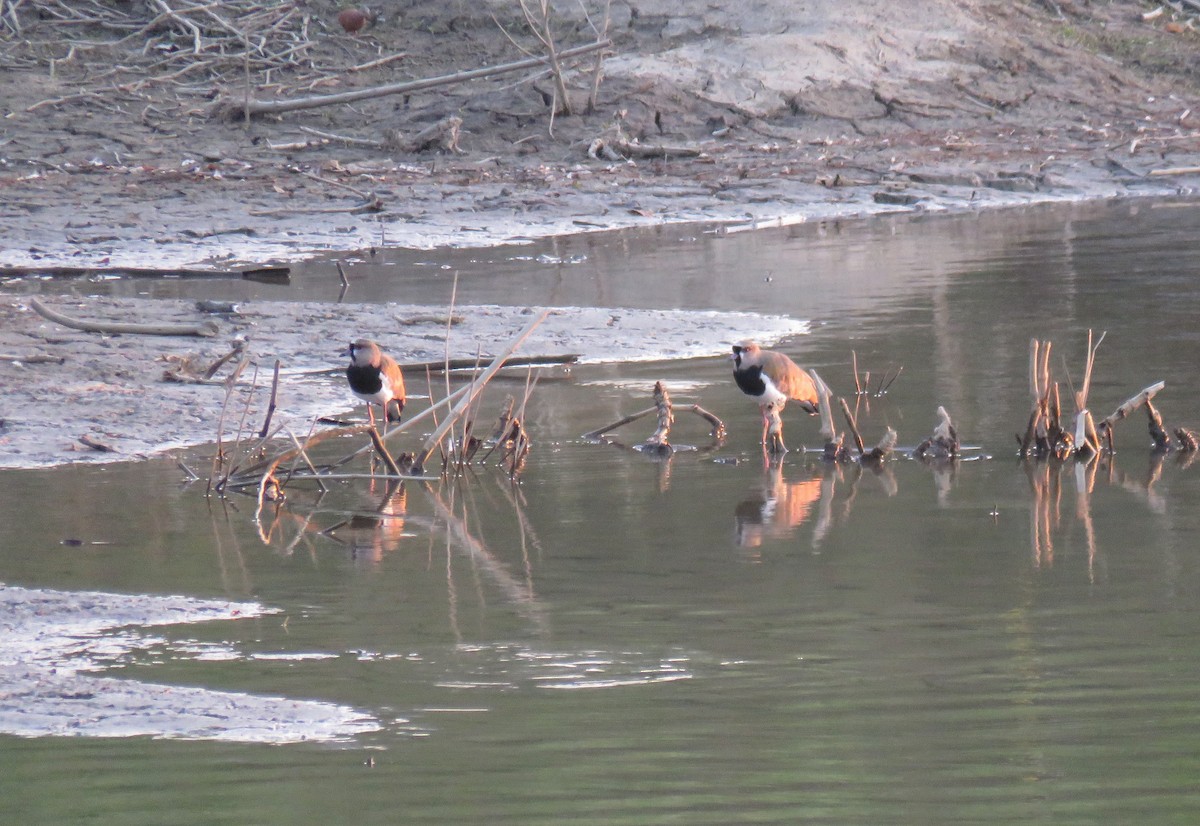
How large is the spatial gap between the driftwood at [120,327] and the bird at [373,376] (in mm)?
2183

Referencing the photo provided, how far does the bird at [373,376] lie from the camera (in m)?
8.23

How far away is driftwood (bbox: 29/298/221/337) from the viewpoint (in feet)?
32.8

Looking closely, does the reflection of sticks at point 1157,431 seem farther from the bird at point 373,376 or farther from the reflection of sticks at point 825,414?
the bird at point 373,376

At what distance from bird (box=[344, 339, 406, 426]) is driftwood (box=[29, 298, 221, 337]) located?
2.18 metres

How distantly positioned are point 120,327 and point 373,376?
237cm

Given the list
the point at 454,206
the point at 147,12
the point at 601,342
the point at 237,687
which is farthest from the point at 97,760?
A: the point at 147,12

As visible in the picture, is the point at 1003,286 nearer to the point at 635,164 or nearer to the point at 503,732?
the point at 635,164

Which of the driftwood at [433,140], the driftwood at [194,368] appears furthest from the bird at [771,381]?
the driftwood at [433,140]

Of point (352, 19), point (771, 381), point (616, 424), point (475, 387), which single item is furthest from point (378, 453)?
point (352, 19)

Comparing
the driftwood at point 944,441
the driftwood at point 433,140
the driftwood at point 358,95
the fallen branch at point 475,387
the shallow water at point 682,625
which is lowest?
the shallow water at point 682,625

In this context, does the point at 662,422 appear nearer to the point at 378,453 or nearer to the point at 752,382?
the point at 752,382

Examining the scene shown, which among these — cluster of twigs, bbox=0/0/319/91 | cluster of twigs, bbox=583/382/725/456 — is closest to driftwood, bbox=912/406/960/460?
cluster of twigs, bbox=583/382/725/456

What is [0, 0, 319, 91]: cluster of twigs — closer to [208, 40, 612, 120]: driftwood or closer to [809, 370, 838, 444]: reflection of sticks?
[208, 40, 612, 120]: driftwood

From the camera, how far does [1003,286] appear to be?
1277 centimetres
